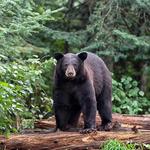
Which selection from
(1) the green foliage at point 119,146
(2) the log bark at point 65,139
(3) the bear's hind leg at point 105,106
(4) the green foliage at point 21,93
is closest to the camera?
(1) the green foliage at point 119,146

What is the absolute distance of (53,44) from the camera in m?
15.2

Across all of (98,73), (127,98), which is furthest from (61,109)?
(127,98)

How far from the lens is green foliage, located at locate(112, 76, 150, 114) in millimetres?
12680

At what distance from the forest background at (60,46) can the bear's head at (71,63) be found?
0.76 m

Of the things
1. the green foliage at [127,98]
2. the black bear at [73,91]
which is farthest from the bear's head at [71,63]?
the green foliage at [127,98]

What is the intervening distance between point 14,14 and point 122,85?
160 inches

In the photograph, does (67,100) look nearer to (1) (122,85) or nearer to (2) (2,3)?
(2) (2,3)

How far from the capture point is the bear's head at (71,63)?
7912mm

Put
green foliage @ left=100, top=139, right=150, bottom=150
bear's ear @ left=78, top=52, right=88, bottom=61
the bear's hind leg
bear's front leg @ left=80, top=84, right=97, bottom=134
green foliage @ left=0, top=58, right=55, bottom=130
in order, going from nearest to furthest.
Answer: green foliage @ left=100, top=139, right=150, bottom=150
green foliage @ left=0, top=58, right=55, bottom=130
bear's front leg @ left=80, top=84, right=97, bottom=134
bear's ear @ left=78, top=52, right=88, bottom=61
the bear's hind leg

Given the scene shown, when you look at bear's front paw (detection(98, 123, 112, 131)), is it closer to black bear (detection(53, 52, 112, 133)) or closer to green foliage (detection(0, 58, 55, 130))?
black bear (detection(53, 52, 112, 133))

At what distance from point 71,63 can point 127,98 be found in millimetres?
5190

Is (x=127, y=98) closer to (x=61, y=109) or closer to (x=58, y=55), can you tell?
(x=61, y=109)

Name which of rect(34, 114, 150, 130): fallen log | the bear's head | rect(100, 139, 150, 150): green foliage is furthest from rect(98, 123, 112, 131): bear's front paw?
the bear's head

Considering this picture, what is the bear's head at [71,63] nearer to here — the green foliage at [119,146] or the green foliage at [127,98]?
the green foliage at [119,146]
